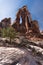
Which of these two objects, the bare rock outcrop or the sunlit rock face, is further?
the sunlit rock face

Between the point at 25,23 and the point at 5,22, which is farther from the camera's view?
the point at 5,22

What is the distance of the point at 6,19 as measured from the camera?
88.4 metres

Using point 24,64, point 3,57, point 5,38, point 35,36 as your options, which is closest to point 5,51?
point 3,57

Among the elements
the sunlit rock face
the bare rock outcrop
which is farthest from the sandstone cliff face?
the sunlit rock face

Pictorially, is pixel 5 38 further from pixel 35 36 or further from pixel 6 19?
pixel 6 19

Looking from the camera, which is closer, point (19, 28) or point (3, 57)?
point (3, 57)

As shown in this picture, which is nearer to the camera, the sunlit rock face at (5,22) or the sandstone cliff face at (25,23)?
the sandstone cliff face at (25,23)

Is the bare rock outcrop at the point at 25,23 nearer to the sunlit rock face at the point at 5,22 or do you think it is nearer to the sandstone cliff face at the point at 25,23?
the sandstone cliff face at the point at 25,23

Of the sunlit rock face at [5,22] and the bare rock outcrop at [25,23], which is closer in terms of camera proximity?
the bare rock outcrop at [25,23]

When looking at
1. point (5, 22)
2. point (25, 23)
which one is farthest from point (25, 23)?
point (5, 22)

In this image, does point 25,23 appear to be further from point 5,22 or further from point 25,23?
point 5,22

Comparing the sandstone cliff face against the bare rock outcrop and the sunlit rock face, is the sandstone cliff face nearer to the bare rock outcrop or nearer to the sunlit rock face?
the bare rock outcrop

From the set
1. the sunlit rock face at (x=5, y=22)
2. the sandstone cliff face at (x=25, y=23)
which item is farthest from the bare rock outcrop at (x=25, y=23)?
the sunlit rock face at (x=5, y=22)

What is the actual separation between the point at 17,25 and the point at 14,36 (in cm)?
2368
